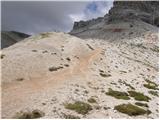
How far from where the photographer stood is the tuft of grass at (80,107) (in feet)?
139

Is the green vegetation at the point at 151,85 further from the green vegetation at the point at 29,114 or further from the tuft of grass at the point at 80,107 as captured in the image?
the green vegetation at the point at 29,114

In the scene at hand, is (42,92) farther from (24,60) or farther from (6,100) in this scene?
(24,60)

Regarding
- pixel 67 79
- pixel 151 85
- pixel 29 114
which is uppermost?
pixel 67 79

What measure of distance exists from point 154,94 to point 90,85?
12.2 meters

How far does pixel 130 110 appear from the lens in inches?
1791

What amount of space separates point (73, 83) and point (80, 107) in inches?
396

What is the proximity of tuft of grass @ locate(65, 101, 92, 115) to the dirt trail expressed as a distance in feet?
20.8

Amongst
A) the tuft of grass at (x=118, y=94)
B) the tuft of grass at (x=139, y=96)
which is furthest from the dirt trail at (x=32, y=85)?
the tuft of grass at (x=139, y=96)

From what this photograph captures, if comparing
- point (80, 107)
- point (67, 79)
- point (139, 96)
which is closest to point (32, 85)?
point (67, 79)

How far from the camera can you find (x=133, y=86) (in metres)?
60.3

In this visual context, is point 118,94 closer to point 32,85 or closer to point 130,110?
point 130,110

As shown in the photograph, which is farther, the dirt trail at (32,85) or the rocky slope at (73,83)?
the dirt trail at (32,85)

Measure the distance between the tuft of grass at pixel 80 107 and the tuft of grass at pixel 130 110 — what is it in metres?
4.34

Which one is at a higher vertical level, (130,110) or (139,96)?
(139,96)
